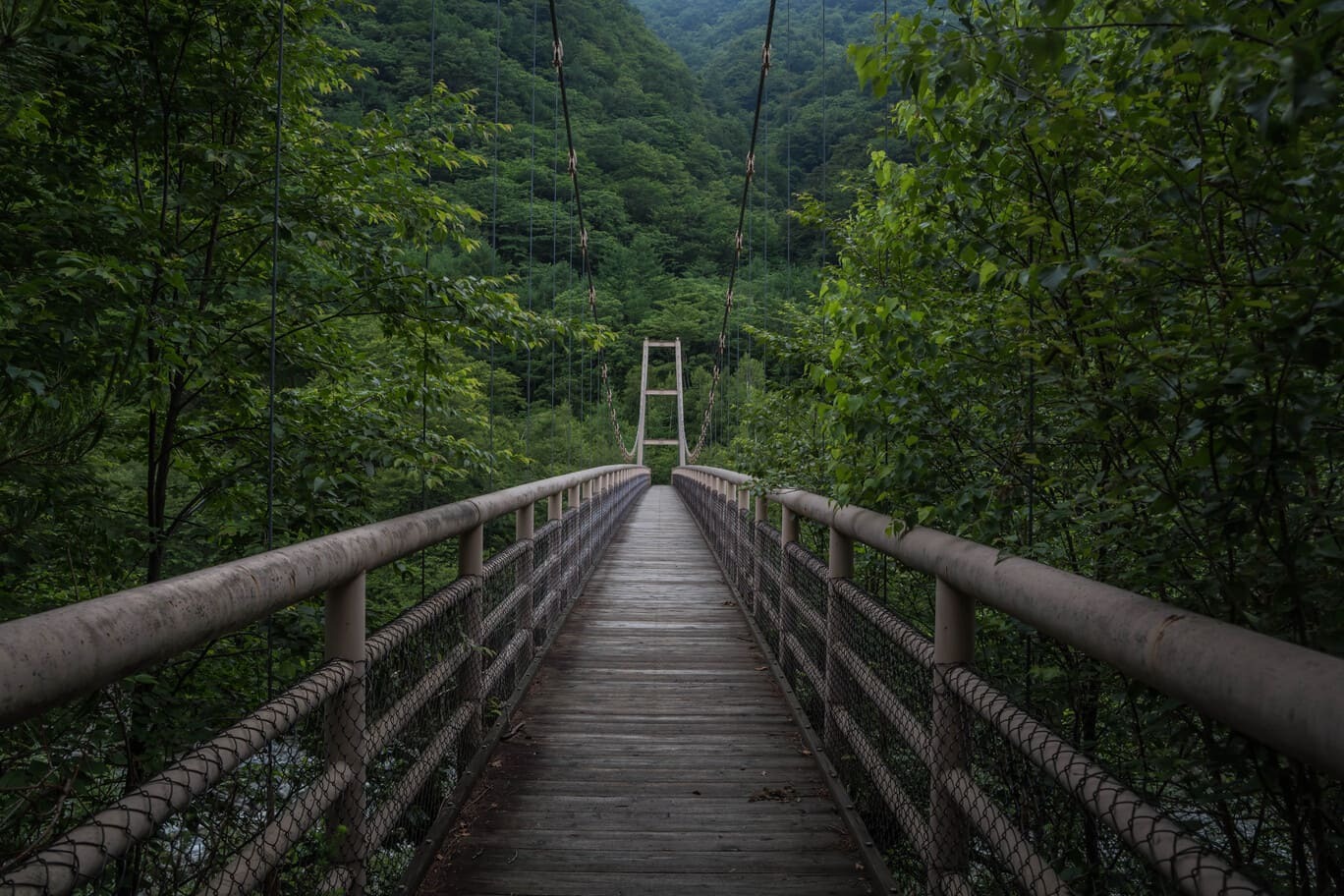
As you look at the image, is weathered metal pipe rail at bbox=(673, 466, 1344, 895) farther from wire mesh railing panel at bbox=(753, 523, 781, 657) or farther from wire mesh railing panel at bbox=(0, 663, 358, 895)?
wire mesh railing panel at bbox=(0, 663, 358, 895)

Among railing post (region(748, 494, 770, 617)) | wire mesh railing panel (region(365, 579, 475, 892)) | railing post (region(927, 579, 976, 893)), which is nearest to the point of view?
railing post (region(927, 579, 976, 893))

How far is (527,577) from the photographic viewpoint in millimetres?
3379

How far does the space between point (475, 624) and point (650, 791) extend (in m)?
0.73

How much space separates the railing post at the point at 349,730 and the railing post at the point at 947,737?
107 centimetres

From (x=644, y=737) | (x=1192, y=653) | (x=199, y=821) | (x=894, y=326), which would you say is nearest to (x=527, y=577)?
(x=644, y=737)

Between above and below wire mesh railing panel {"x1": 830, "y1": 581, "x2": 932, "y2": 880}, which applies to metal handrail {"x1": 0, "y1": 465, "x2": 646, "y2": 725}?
above

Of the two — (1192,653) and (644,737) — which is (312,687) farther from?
(644,737)

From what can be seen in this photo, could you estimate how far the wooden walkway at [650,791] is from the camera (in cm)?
195

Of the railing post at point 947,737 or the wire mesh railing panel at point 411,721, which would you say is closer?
the railing post at point 947,737

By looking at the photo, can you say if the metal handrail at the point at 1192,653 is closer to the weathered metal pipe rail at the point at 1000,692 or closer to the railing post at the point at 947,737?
the weathered metal pipe rail at the point at 1000,692

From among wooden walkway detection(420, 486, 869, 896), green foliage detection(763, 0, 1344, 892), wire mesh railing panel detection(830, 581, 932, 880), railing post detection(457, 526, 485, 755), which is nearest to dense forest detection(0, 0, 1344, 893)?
green foliage detection(763, 0, 1344, 892)

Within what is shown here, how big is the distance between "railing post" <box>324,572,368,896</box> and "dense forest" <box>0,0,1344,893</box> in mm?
211

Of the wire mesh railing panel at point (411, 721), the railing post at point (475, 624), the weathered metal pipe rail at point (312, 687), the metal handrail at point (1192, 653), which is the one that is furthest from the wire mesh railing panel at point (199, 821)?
the metal handrail at point (1192, 653)

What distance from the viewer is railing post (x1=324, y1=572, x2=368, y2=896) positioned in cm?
149
